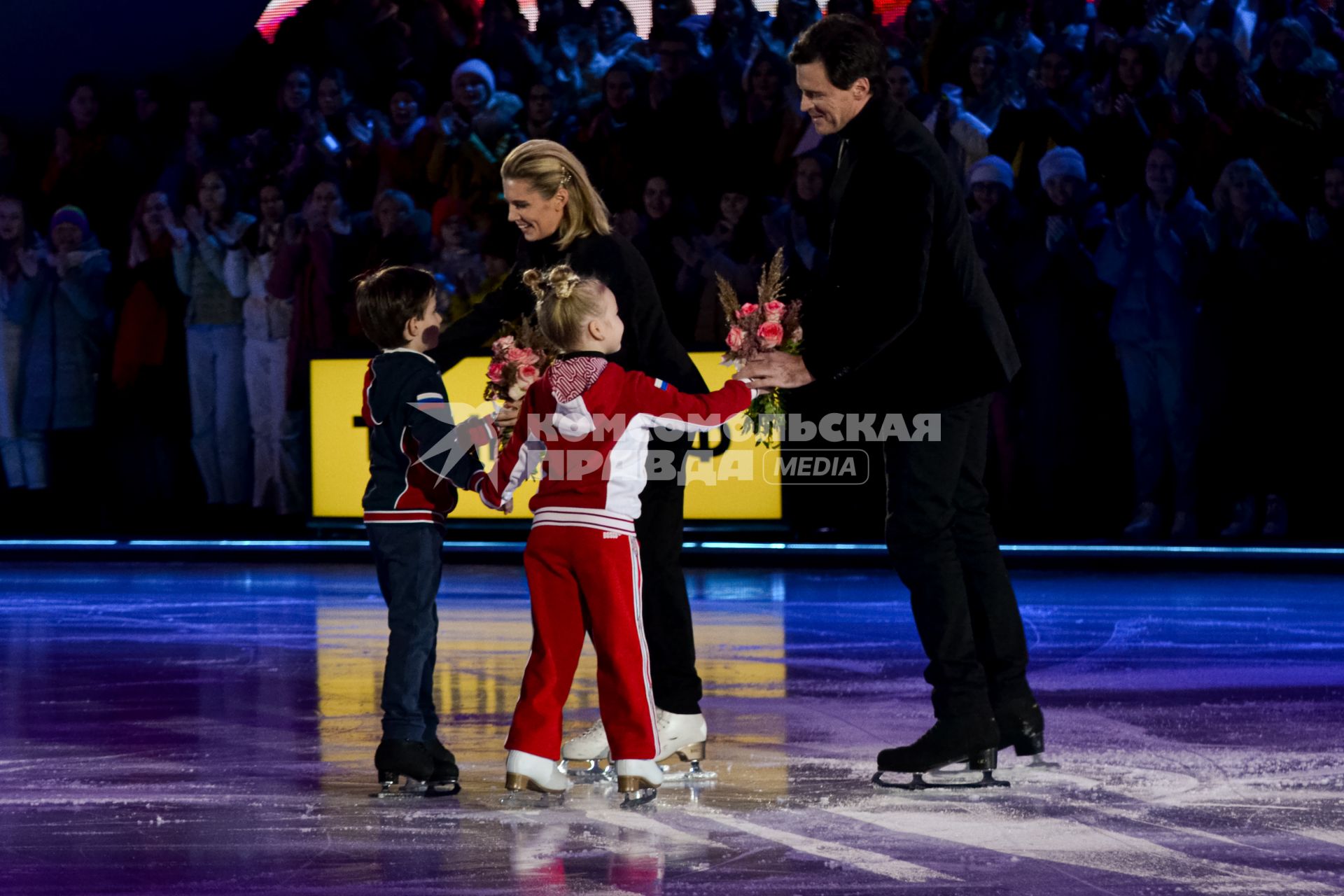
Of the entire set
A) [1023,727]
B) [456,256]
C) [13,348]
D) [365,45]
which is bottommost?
[1023,727]

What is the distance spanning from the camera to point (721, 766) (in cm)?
507

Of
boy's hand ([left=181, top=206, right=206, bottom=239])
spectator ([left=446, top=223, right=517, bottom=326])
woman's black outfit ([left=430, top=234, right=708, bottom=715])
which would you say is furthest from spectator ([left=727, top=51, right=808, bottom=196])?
woman's black outfit ([left=430, top=234, right=708, bottom=715])

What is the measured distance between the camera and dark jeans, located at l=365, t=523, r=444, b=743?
15.9ft

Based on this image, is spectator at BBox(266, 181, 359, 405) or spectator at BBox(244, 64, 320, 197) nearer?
spectator at BBox(266, 181, 359, 405)

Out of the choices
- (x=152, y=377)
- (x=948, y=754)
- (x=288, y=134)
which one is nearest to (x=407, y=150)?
(x=288, y=134)

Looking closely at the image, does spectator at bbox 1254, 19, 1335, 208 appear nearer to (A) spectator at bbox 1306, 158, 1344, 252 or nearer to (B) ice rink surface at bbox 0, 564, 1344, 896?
(A) spectator at bbox 1306, 158, 1344, 252

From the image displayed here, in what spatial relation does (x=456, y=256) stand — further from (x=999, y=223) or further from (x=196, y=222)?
(x=999, y=223)

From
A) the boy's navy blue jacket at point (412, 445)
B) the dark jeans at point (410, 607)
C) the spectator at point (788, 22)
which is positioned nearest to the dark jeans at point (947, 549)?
the boy's navy blue jacket at point (412, 445)

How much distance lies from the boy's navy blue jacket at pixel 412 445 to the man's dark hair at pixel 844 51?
1.34 meters

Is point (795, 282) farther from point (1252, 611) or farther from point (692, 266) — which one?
point (1252, 611)

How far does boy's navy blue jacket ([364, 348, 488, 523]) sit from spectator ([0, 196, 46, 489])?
28.1ft

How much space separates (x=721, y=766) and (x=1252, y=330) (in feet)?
20.5

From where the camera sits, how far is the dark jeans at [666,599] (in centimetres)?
520

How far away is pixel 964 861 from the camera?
3.92 meters
